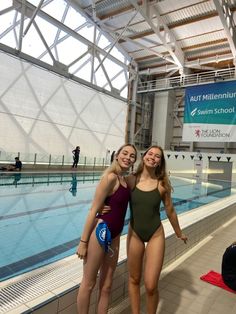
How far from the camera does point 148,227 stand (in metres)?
1.91

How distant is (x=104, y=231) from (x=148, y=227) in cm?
40

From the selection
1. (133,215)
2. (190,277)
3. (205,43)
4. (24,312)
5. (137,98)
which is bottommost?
(190,277)

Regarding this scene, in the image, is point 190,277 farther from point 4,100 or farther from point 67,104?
point 67,104

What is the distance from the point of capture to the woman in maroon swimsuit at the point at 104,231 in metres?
1.65

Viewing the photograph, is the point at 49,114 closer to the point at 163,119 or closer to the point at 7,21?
the point at 7,21

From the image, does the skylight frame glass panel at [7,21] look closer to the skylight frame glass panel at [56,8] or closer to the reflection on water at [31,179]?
the skylight frame glass panel at [56,8]

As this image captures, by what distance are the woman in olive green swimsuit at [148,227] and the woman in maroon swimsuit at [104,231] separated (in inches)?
6.3

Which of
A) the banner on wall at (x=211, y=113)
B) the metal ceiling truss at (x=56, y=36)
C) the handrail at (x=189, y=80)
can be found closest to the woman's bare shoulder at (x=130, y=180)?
the metal ceiling truss at (x=56, y=36)

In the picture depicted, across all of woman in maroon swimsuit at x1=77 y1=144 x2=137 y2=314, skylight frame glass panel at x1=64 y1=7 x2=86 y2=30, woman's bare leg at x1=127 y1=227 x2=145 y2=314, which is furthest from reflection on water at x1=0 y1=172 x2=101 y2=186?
skylight frame glass panel at x1=64 y1=7 x2=86 y2=30

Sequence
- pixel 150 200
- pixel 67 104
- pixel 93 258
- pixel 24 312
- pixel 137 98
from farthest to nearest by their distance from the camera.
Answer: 1. pixel 137 98
2. pixel 67 104
3. pixel 150 200
4. pixel 93 258
5. pixel 24 312

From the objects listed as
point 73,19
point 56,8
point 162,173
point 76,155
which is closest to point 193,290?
point 162,173

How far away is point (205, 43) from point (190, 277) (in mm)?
16946

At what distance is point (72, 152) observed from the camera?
1555 centimetres

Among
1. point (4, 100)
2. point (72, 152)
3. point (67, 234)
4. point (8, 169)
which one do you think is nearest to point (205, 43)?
point (72, 152)
